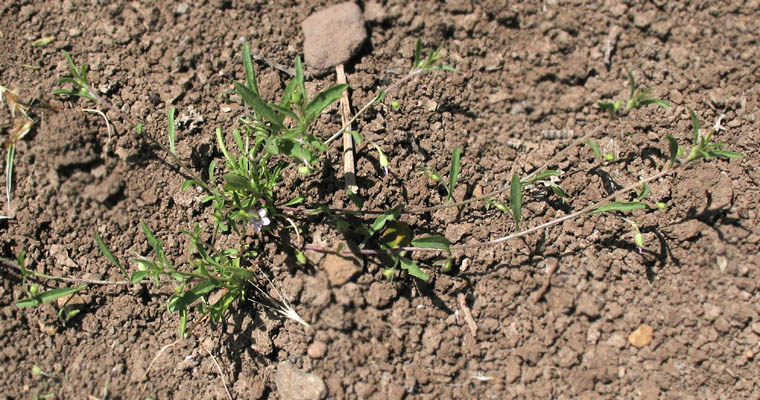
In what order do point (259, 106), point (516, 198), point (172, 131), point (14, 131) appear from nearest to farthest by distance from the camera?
point (259, 106) → point (516, 198) → point (172, 131) → point (14, 131)

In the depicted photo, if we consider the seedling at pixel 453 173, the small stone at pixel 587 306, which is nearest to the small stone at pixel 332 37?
the seedling at pixel 453 173

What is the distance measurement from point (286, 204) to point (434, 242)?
2.51 ft

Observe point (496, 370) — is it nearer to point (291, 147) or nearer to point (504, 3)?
point (291, 147)

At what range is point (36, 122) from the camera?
2980 mm

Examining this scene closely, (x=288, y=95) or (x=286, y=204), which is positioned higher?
(x=288, y=95)

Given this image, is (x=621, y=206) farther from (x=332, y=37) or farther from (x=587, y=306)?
(x=332, y=37)

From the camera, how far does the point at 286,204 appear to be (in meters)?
2.84

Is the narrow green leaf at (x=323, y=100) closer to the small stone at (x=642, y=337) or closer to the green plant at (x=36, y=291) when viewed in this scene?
the green plant at (x=36, y=291)

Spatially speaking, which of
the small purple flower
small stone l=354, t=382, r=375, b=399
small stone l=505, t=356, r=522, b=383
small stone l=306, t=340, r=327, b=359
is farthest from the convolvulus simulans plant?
small stone l=505, t=356, r=522, b=383

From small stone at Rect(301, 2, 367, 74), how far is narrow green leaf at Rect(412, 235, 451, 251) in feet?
3.59

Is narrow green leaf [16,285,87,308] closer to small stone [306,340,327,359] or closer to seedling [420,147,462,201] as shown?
small stone [306,340,327,359]

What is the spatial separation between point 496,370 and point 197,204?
1741 millimetres

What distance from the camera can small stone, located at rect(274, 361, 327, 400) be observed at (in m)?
2.68

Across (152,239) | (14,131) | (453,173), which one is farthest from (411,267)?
(14,131)
